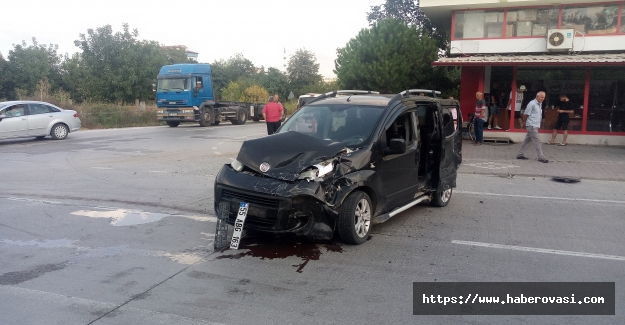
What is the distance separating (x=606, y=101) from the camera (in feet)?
58.9

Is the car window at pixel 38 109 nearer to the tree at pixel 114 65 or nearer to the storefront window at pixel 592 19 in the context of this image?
the storefront window at pixel 592 19

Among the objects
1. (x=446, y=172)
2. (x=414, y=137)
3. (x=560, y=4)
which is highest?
(x=560, y=4)

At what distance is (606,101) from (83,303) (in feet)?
60.3

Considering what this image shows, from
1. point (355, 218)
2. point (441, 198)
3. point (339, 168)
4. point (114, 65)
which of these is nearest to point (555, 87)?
point (441, 198)

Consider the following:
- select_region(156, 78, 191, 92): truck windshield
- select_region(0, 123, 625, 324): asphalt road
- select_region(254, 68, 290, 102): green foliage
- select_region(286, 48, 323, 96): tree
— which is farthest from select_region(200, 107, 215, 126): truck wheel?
Answer: select_region(286, 48, 323, 96): tree

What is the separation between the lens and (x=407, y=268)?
553 cm

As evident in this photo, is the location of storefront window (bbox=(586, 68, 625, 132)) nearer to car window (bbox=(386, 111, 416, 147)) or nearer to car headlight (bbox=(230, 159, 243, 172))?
car window (bbox=(386, 111, 416, 147))

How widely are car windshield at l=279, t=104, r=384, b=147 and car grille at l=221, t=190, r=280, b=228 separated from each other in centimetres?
138

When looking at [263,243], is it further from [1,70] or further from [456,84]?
[1,70]

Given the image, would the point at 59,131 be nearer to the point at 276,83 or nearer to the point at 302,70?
the point at 276,83

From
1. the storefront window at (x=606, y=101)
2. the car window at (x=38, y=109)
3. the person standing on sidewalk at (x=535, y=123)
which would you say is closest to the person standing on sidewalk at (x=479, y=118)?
the person standing on sidewalk at (x=535, y=123)

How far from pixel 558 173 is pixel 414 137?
6415 millimetres

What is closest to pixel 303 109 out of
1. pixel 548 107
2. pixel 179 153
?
pixel 179 153

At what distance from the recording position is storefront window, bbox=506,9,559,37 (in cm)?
1881
